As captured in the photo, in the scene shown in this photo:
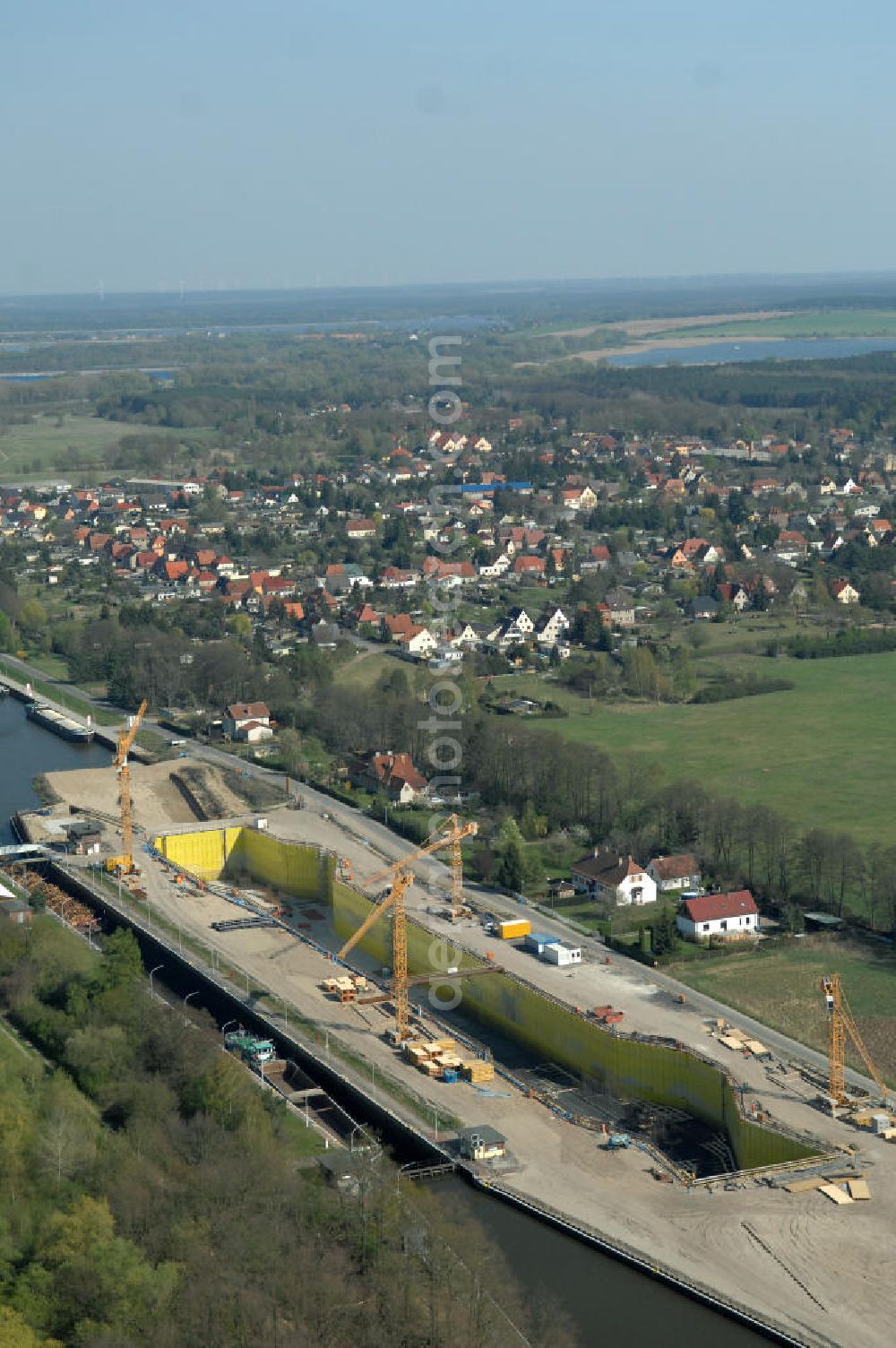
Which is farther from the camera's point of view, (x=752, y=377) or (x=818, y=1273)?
(x=752, y=377)

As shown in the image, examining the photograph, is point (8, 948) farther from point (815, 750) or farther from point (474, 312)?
point (474, 312)

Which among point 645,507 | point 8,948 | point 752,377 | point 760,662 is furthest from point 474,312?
point 8,948

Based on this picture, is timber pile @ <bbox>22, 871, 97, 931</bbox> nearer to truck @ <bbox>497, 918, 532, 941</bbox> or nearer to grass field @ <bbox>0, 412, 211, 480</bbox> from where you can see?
truck @ <bbox>497, 918, 532, 941</bbox>

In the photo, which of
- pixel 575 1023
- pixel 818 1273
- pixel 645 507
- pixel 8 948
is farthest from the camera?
pixel 645 507

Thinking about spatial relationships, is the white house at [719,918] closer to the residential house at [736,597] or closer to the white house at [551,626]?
the white house at [551,626]

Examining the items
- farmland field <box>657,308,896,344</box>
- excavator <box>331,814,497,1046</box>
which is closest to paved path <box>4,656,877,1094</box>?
excavator <box>331,814,497,1046</box>

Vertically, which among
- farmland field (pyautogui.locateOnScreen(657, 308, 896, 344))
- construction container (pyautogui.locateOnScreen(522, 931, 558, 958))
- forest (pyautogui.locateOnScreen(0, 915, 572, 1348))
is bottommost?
construction container (pyautogui.locateOnScreen(522, 931, 558, 958))

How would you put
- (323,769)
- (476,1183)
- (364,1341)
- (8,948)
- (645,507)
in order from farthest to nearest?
1. (645,507)
2. (323,769)
3. (8,948)
4. (476,1183)
5. (364,1341)
